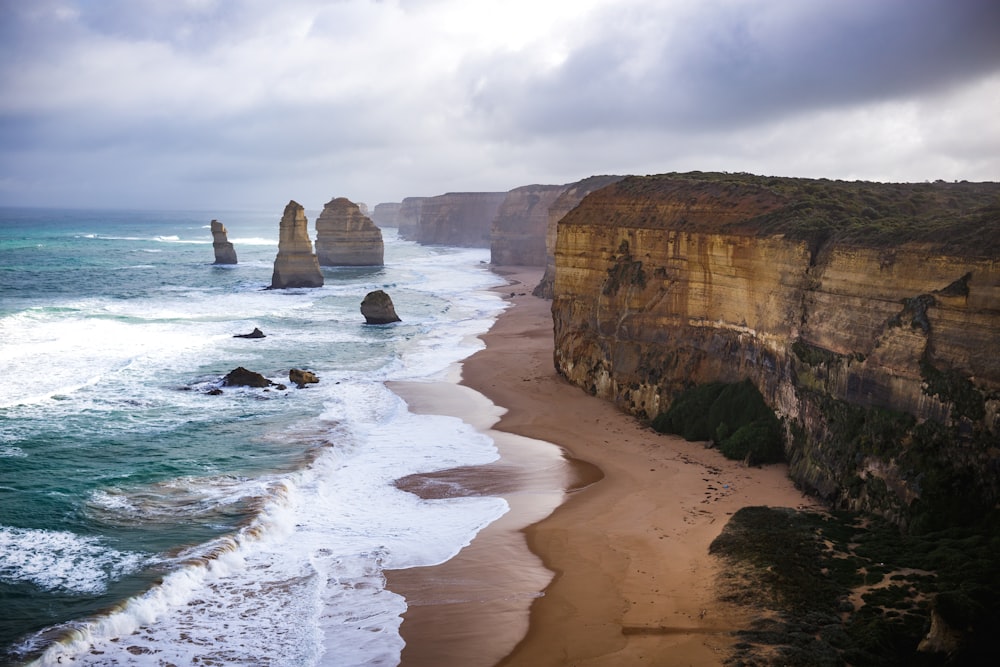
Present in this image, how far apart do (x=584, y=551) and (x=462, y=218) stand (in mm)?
131539

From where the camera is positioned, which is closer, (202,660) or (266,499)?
(202,660)

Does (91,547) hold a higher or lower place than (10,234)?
lower

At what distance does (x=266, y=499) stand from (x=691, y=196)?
17386mm

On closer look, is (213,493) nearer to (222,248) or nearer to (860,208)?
(860,208)

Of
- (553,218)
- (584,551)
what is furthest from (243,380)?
(553,218)

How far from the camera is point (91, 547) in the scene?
56.7 feet

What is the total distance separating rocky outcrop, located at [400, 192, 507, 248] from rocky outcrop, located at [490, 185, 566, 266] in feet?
133

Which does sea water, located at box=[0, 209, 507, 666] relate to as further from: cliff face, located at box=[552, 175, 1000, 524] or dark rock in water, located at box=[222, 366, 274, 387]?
cliff face, located at box=[552, 175, 1000, 524]

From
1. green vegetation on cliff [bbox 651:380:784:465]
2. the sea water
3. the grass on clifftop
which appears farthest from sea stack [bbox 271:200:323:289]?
green vegetation on cliff [bbox 651:380:784:465]

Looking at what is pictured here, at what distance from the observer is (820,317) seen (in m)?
20.5

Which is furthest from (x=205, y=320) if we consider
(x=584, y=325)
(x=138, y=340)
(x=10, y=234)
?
(x=10, y=234)

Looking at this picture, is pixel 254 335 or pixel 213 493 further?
pixel 254 335

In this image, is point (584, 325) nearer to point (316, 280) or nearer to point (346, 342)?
point (346, 342)

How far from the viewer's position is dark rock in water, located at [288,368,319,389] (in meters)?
33.6
